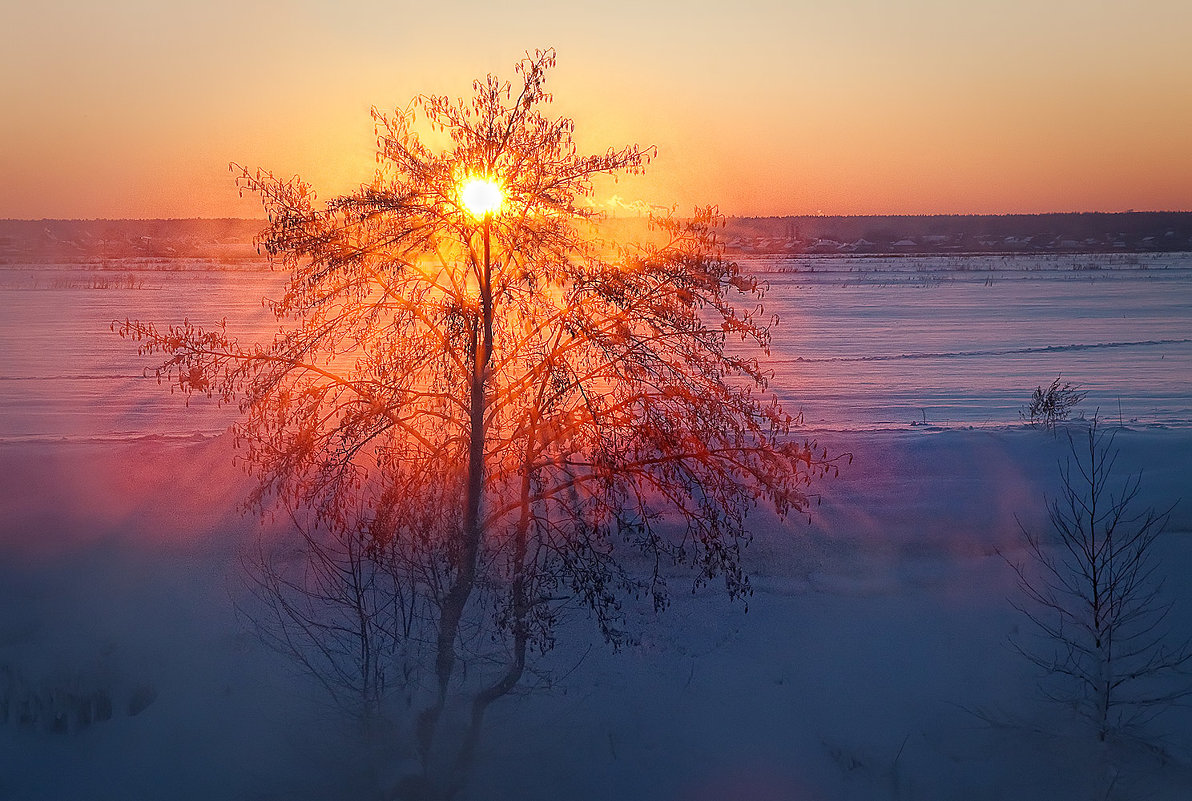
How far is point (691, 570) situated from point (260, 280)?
4073cm

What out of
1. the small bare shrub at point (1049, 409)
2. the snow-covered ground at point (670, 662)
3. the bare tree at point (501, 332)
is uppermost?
the bare tree at point (501, 332)

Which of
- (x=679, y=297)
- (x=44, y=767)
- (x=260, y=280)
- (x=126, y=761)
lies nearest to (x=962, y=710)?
(x=679, y=297)

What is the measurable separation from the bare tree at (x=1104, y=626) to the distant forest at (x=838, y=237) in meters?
54.7

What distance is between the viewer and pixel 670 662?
38.4ft

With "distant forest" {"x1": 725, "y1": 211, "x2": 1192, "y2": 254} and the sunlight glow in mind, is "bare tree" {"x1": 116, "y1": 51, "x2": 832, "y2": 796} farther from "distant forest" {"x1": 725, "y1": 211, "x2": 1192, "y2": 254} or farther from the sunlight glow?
"distant forest" {"x1": 725, "y1": 211, "x2": 1192, "y2": 254}

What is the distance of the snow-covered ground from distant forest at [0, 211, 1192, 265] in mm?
53615

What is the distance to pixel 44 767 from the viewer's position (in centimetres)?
1018

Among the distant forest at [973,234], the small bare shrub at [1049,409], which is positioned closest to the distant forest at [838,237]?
the distant forest at [973,234]

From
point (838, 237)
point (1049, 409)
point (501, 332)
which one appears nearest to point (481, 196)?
point (501, 332)

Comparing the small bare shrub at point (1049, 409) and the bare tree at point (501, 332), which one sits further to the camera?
the small bare shrub at point (1049, 409)

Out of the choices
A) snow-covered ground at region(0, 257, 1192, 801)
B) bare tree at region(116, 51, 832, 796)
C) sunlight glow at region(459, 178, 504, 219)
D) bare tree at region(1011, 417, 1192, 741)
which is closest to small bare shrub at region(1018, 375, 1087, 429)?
snow-covered ground at region(0, 257, 1192, 801)

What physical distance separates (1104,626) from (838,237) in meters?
115

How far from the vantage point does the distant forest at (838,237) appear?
83625mm

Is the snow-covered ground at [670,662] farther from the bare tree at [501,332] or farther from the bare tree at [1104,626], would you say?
the bare tree at [501,332]
